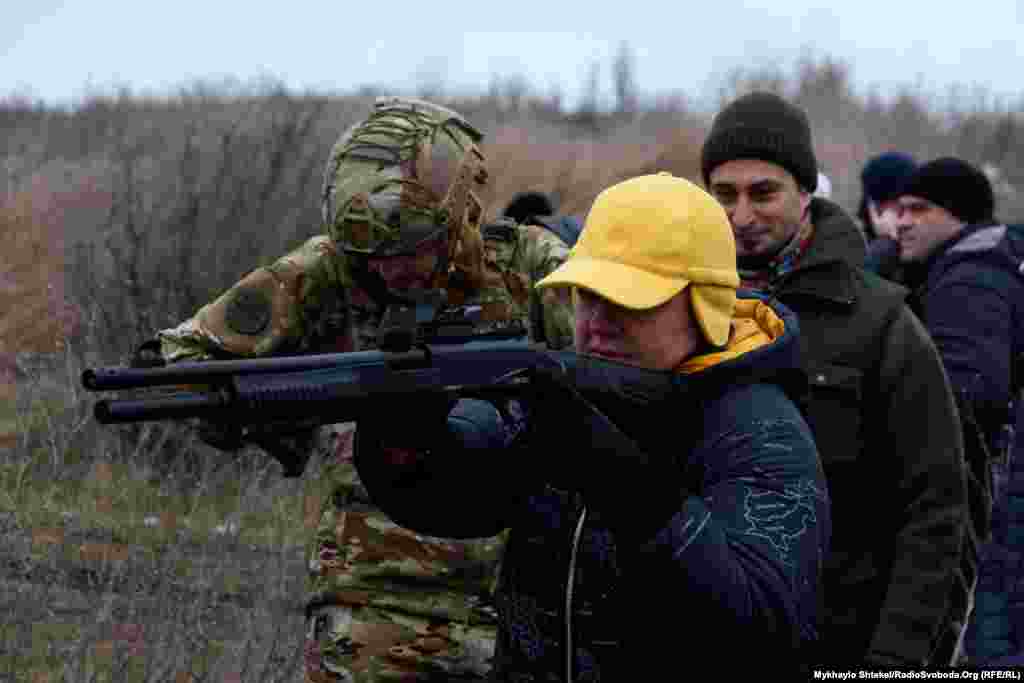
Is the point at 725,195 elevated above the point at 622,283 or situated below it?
below

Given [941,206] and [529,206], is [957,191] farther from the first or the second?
[529,206]

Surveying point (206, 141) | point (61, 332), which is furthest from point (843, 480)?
point (206, 141)

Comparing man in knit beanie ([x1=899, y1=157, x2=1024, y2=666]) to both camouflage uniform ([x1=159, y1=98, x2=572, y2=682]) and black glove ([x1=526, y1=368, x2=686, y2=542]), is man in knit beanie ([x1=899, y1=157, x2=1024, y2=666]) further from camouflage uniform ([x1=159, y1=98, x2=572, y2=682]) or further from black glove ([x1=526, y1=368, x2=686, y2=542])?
black glove ([x1=526, y1=368, x2=686, y2=542])

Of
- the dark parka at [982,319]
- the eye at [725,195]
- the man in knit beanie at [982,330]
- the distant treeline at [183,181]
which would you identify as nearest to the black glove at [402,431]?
the eye at [725,195]

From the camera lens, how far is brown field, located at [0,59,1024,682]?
17.0ft

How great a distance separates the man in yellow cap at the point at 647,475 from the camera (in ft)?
8.39

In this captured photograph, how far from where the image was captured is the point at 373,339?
12.7 ft

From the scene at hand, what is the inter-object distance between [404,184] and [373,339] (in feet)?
1.16

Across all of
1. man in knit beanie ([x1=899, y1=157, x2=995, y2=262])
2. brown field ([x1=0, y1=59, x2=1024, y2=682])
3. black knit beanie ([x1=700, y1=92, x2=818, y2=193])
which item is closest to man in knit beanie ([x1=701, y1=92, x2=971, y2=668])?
black knit beanie ([x1=700, y1=92, x2=818, y2=193])

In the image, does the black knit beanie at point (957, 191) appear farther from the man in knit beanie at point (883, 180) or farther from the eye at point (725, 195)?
the eye at point (725, 195)

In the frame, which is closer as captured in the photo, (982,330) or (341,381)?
(341,381)

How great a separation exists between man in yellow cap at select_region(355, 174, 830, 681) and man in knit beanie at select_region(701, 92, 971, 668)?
153 cm

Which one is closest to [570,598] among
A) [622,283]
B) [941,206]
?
[622,283]

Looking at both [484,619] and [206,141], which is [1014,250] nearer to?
[484,619]
